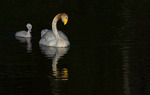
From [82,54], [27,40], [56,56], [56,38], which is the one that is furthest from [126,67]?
[27,40]

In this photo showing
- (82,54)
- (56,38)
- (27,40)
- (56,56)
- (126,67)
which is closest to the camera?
(126,67)

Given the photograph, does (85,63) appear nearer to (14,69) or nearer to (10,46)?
(14,69)

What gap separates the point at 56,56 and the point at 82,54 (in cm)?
103

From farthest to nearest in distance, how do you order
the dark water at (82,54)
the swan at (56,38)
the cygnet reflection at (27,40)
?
the cygnet reflection at (27,40) → the swan at (56,38) → the dark water at (82,54)

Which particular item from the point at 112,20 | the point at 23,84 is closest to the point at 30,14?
the point at 112,20

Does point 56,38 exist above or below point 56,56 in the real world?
above

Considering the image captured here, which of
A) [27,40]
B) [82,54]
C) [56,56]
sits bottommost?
[27,40]

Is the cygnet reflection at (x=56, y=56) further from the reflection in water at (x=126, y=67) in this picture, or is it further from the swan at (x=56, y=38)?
the reflection in water at (x=126, y=67)

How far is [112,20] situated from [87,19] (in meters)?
1.38

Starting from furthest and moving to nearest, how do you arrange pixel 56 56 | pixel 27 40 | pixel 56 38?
pixel 27 40
pixel 56 38
pixel 56 56

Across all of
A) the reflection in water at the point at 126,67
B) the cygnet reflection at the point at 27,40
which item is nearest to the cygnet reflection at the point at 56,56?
the cygnet reflection at the point at 27,40

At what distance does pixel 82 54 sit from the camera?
810 inches

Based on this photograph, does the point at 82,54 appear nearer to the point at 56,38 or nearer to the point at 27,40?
the point at 56,38

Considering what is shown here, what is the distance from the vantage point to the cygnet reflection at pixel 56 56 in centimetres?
1748
